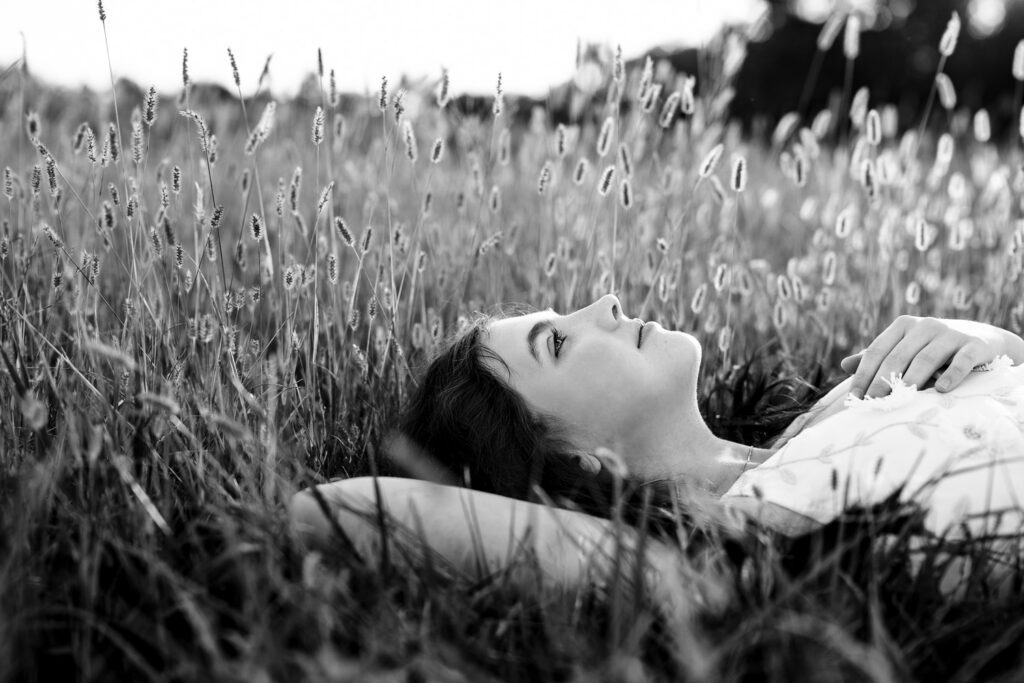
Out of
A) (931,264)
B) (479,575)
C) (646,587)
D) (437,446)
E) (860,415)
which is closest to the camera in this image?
(646,587)

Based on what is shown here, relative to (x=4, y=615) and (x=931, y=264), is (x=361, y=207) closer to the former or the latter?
(x=931, y=264)

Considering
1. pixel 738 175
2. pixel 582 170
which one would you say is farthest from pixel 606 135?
pixel 738 175

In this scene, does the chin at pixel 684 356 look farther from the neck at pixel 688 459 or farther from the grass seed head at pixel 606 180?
the grass seed head at pixel 606 180

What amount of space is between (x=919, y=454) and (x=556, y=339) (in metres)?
0.83

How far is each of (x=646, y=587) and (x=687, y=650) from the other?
1.23ft

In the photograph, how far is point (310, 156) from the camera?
4.82 metres

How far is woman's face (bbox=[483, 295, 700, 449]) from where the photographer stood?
2197mm

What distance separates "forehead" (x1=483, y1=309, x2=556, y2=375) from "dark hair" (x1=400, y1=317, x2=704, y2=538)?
0.07 feet

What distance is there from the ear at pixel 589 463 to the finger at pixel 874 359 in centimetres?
62

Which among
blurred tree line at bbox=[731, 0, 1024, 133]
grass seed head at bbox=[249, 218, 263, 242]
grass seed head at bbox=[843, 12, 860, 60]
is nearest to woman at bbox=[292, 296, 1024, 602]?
grass seed head at bbox=[249, 218, 263, 242]

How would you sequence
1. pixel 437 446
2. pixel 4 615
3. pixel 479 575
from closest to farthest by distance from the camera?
pixel 4 615
pixel 479 575
pixel 437 446

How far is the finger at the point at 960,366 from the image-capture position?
212 centimetres

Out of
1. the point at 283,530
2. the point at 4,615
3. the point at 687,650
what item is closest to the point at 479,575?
the point at 283,530

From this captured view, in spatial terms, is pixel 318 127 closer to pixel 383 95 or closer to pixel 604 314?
pixel 383 95
